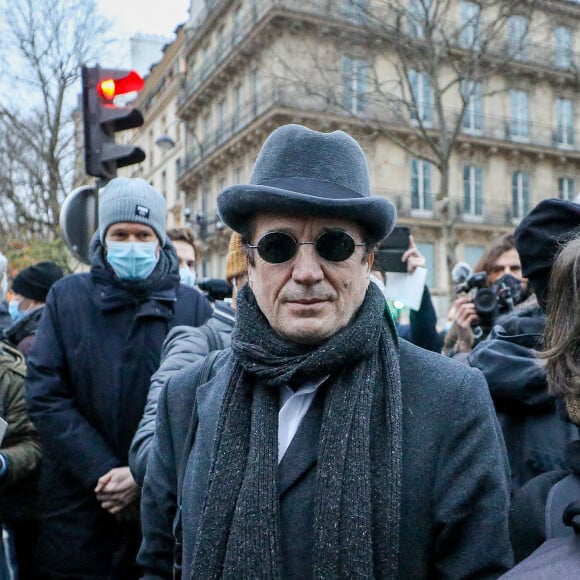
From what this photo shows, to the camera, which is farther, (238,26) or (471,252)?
(471,252)

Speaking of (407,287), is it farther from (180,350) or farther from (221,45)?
(221,45)

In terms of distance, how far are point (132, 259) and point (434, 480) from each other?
2198 millimetres

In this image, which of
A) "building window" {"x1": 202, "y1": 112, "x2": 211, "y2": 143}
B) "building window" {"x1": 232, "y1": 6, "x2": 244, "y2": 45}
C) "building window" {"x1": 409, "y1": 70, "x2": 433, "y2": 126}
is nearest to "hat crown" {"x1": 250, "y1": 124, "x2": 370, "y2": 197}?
"building window" {"x1": 409, "y1": 70, "x2": 433, "y2": 126}

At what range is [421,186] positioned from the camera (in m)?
29.2

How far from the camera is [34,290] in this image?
5.78 metres

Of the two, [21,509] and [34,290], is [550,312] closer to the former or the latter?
[21,509]

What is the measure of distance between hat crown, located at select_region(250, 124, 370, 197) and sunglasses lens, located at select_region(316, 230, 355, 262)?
12cm

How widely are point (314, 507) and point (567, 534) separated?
1.86ft

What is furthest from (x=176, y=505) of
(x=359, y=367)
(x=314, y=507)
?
(x=359, y=367)

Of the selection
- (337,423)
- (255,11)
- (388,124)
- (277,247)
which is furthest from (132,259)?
(255,11)

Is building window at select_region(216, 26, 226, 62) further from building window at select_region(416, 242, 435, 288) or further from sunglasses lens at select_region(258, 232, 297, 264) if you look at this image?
sunglasses lens at select_region(258, 232, 297, 264)

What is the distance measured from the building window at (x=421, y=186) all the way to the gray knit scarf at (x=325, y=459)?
1093 inches

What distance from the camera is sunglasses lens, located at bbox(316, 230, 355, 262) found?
188 cm

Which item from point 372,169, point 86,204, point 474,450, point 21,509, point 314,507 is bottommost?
point 21,509
